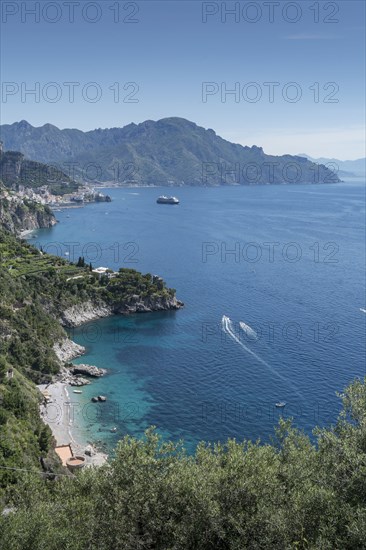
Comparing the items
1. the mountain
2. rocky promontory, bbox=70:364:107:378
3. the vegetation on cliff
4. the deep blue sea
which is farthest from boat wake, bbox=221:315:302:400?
the mountain

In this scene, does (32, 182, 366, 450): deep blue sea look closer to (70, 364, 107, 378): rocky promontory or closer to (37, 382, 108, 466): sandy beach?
(37, 382, 108, 466): sandy beach

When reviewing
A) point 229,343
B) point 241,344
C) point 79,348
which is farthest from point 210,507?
point 79,348

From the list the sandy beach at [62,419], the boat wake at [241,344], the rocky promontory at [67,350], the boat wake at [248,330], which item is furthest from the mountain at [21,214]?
the sandy beach at [62,419]

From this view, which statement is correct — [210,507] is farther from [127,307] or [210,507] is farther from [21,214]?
[21,214]

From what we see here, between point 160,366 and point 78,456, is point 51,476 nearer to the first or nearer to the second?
point 78,456

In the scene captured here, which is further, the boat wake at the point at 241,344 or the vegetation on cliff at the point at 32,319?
the boat wake at the point at 241,344

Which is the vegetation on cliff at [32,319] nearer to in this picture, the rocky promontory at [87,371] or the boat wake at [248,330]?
the rocky promontory at [87,371]
